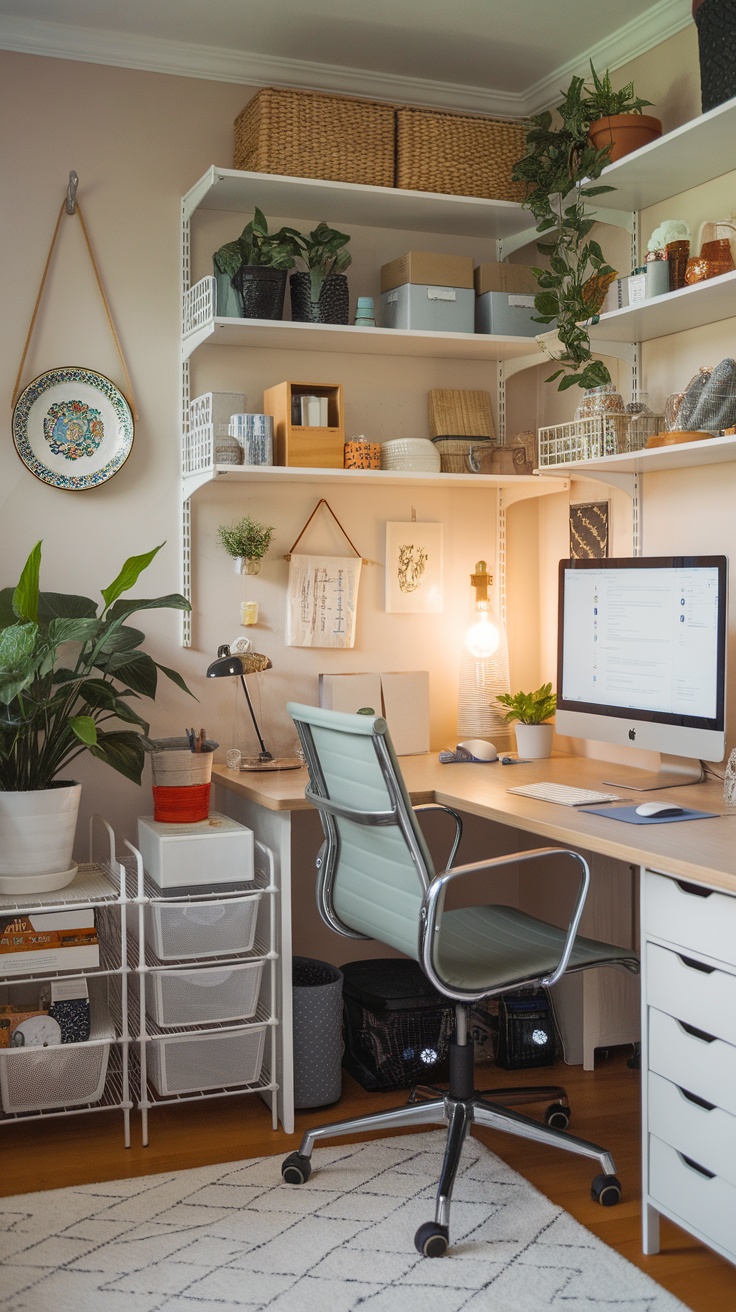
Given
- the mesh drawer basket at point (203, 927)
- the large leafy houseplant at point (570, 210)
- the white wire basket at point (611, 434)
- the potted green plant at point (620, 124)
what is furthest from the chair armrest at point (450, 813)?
the potted green plant at point (620, 124)

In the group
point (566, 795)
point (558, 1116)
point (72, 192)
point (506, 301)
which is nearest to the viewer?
point (566, 795)

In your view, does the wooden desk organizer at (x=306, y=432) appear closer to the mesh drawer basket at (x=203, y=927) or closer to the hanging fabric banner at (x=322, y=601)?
the hanging fabric banner at (x=322, y=601)

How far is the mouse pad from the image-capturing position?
2.22 m

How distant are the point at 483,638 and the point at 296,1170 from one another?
1.52m

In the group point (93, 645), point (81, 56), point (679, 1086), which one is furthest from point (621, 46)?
point (679, 1086)

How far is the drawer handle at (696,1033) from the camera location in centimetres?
194

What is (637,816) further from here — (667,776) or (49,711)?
(49,711)

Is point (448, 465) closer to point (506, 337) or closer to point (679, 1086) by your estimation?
point (506, 337)

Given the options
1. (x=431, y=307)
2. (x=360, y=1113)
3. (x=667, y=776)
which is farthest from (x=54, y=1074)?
(x=431, y=307)

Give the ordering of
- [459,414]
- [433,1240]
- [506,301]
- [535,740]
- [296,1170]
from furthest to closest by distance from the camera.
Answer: [459,414], [506,301], [535,740], [296,1170], [433,1240]

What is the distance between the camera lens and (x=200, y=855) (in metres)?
2.71

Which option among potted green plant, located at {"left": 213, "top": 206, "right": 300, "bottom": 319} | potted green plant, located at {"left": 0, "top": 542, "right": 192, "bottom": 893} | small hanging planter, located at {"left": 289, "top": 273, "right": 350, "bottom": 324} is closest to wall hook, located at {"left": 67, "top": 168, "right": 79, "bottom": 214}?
potted green plant, located at {"left": 213, "top": 206, "right": 300, "bottom": 319}

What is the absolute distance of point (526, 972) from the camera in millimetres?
Result: 2256

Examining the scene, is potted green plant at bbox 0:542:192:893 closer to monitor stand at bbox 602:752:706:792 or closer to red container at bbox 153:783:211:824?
red container at bbox 153:783:211:824
